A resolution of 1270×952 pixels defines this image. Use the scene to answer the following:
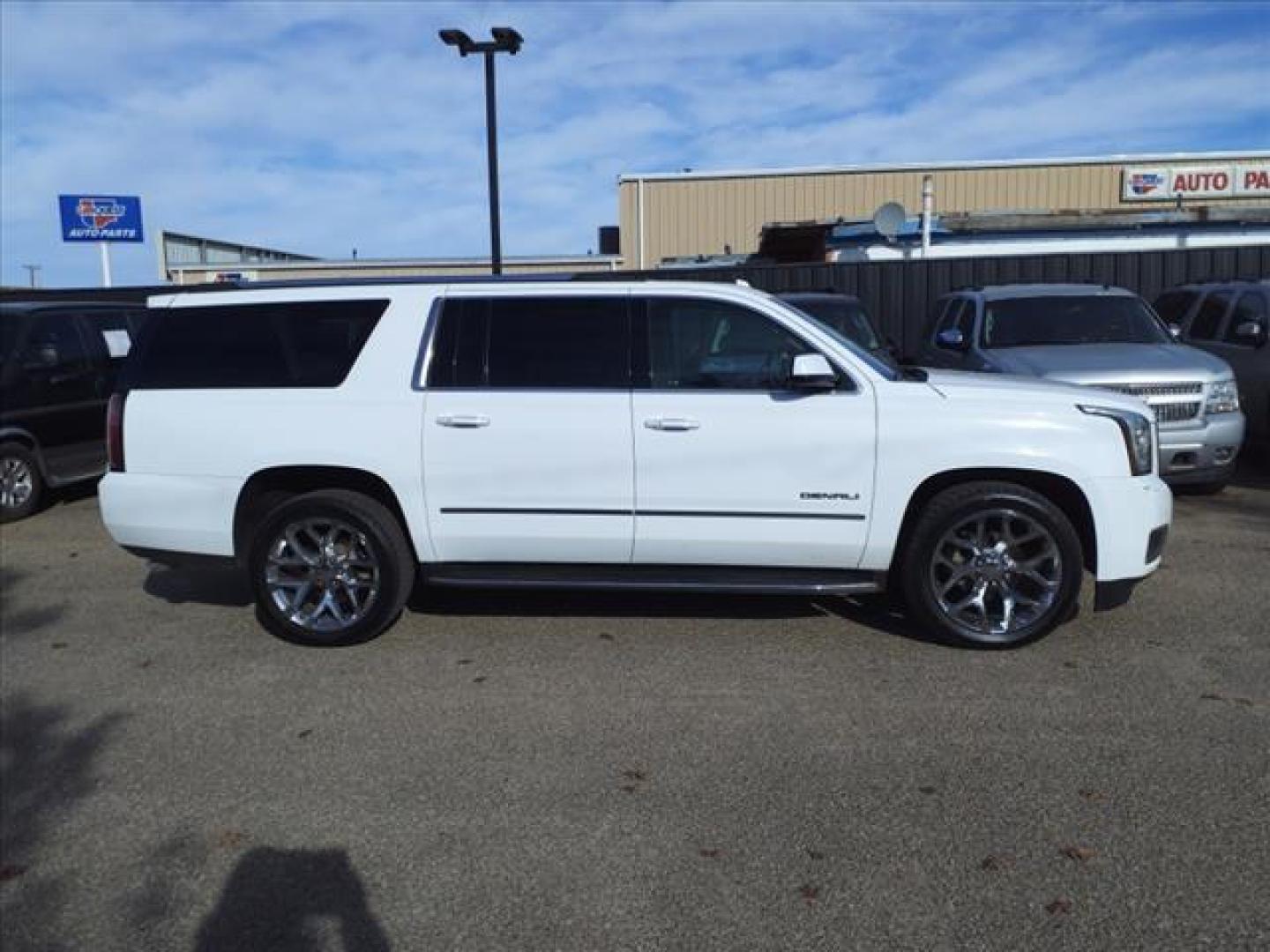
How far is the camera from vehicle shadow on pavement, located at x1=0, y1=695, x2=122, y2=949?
324 cm

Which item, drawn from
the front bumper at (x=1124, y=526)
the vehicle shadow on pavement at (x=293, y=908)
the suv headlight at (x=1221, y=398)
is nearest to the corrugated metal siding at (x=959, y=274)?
the suv headlight at (x=1221, y=398)

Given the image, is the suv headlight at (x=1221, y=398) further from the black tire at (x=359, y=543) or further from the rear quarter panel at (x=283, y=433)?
the black tire at (x=359, y=543)

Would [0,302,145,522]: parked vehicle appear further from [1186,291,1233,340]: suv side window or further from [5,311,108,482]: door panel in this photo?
[1186,291,1233,340]: suv side window

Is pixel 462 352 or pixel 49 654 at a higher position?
pixel 462 352

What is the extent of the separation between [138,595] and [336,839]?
374 cm

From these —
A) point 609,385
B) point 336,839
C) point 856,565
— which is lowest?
point 336,839

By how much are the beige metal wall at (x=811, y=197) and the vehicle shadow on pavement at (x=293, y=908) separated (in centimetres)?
2730

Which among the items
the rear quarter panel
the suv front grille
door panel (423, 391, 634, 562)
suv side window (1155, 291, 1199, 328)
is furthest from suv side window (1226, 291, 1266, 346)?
the rear quarter panel

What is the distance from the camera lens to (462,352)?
5445 mm

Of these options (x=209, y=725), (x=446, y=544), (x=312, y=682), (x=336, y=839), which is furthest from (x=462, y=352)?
(x=336, y=839)

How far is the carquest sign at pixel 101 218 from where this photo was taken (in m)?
25.9

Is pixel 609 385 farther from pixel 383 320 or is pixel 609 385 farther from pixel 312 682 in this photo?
pixel 312 682

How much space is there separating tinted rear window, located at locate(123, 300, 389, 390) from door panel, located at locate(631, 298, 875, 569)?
1528mm

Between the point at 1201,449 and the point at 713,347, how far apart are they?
16.5 feet
